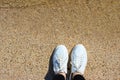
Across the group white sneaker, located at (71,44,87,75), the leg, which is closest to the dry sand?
white sneaker, located at (71,44,87,75)

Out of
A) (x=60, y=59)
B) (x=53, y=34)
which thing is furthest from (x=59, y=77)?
(x=53, y=34)

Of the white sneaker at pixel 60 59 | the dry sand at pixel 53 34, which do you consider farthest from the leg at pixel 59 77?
the dry sand at pixel 53 34

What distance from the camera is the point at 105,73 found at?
284cm

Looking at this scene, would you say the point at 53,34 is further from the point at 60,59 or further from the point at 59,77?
the point at 59,77

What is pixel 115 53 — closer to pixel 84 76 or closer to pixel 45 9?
pixel 84 76

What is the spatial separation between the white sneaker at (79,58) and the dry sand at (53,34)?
47 millimetres

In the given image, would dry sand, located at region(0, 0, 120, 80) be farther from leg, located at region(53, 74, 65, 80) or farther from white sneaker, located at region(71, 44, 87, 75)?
leg, located at region(53, 74, 65, 80)

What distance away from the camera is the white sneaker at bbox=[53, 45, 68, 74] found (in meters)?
2.80

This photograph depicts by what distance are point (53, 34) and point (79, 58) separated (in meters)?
0.30

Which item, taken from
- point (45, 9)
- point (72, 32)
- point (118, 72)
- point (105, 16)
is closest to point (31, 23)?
point (45, 9)

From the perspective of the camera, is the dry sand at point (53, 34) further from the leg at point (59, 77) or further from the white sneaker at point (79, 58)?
the leg at point (59, 77)

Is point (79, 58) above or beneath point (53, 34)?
beneath

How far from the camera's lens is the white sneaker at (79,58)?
280cm

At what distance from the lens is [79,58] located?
2865 mm
